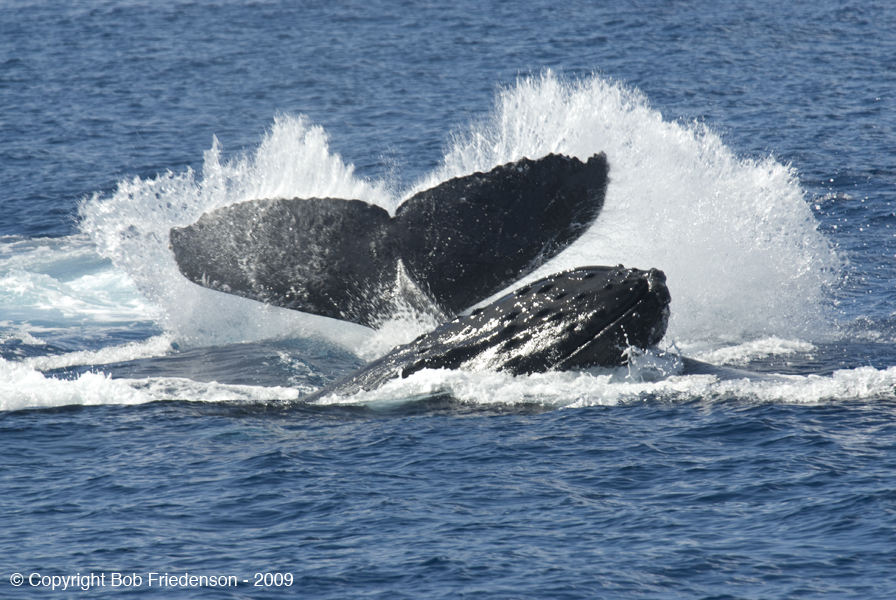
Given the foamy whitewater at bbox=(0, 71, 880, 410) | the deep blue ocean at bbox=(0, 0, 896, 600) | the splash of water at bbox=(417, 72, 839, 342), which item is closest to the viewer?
the deep blue ocean at bbox=(0, 0, 896, 600)

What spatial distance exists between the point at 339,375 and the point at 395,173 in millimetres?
14299

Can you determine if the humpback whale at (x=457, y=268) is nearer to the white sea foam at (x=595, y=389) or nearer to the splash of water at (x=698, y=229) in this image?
the white sea foam at (x=595, y=389)

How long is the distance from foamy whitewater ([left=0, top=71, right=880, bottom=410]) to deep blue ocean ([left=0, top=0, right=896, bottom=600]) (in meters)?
0.05

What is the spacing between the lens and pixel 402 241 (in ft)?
39.2

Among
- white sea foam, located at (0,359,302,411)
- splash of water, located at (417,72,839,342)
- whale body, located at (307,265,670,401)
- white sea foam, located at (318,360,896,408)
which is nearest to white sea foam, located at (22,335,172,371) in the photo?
white sea foam, located at (0,359,302,411)

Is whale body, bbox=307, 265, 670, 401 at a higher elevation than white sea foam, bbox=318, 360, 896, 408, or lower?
higher

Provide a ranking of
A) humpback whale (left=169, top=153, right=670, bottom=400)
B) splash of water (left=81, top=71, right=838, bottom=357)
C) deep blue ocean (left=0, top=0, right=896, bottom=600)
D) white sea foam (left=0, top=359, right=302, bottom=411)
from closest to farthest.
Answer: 1. deep blue ocean (left=0, top=0, right=896, bottom=600)
2. humpback whale (left=169, top=153, right=670, bottom=400)
3. white sea foam (left=0, top=359, right=302, bottom=411)
4. splash of water (left=81, top=71, right=838, bottom=357)

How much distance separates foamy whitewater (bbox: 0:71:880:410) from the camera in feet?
40.4

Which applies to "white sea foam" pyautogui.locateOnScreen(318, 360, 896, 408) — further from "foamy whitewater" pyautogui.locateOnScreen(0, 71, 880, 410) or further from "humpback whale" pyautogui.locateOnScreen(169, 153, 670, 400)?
"humpback whale" pyautogui.locateOnScreen(169, 153, 670, 400)

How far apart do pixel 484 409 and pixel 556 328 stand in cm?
122

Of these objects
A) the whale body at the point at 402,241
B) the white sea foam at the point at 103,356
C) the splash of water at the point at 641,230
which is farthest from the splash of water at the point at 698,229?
the white sea foam at the point at 103,356

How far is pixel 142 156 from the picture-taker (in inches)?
1246

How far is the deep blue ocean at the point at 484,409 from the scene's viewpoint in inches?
337

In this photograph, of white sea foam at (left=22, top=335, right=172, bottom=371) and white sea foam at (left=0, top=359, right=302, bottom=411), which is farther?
white sea foam at (left=22, top=335, right=172, bottom=371)
